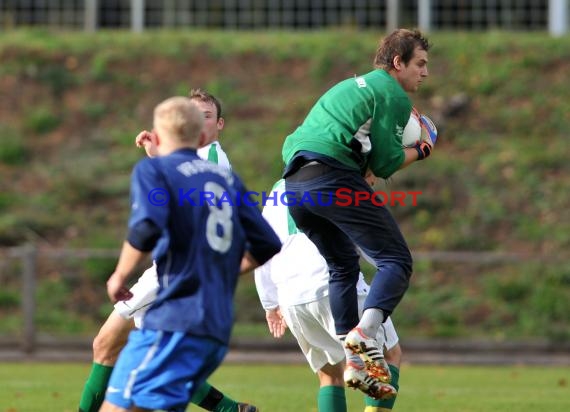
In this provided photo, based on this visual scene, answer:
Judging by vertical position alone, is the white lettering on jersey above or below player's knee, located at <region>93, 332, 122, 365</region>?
above

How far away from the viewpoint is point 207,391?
7.72 m

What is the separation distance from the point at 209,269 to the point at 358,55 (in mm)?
17968

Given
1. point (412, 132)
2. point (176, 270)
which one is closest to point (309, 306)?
point (412, 132)

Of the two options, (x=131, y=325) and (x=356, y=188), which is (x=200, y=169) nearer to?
(x=356, y=188)

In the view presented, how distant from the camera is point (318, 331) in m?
7.79

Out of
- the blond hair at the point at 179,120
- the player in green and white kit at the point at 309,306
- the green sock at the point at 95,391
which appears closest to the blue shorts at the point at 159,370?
the blond hair at the point at 179,120

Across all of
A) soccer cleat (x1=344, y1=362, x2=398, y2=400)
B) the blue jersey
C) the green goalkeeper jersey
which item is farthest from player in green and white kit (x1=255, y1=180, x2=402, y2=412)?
the blue jersey

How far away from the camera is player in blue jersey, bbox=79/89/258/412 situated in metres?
7.25

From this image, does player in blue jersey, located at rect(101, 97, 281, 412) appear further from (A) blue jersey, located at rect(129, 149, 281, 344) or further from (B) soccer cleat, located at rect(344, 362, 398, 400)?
(B) soccer cleat, located at rect(344, 362, 398, 400)

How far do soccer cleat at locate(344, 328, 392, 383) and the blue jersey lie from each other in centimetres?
141

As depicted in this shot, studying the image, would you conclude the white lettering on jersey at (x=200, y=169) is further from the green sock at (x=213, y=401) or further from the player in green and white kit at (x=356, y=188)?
the green sock at (x=213, y=401)

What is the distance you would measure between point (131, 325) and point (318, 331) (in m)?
1.21

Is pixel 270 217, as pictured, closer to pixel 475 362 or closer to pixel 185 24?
pixel 475 362

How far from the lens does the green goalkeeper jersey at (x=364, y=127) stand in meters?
7.05
